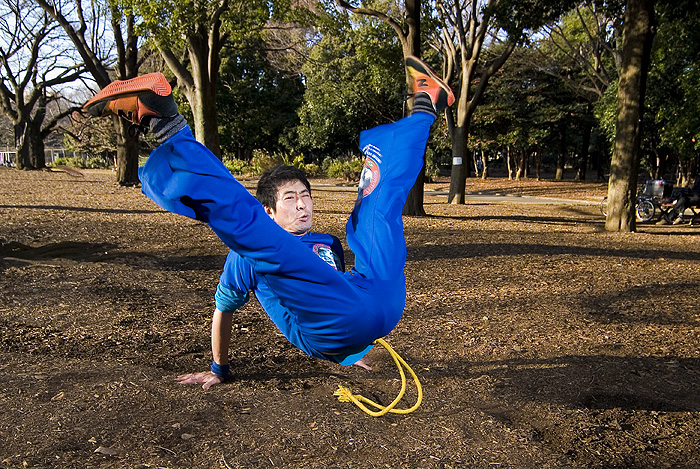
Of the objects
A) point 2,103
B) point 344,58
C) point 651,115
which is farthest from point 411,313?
point 2,103

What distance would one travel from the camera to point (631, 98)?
416 inches

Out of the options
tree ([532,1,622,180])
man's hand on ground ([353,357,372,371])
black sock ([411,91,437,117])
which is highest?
tree ([532,1,622,180])

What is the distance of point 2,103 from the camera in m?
32.1

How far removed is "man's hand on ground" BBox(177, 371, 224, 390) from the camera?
3584mm

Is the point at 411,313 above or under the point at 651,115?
under

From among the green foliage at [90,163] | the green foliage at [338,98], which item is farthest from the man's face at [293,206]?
the green foliage at [90,163]

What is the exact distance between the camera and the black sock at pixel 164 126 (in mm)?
2285

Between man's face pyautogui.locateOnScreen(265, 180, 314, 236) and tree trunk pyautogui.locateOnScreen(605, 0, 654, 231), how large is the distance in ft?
31.4

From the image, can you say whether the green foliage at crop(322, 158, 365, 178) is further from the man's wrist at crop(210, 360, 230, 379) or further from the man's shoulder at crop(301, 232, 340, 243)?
the man's shoulder at crop(301, 232, 340, 243)

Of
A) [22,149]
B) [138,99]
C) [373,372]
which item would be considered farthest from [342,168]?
[138,99]

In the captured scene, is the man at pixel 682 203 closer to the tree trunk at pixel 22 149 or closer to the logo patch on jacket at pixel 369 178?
the logo patch on jacket at pixel 369 178

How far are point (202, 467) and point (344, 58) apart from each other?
29.7 m

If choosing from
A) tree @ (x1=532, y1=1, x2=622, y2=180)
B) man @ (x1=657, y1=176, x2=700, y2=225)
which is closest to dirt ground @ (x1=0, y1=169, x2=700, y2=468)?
man @ (x1=657, y1=176, x2=700, y2=225)

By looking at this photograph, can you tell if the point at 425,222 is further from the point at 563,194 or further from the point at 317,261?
the point at 563,194
